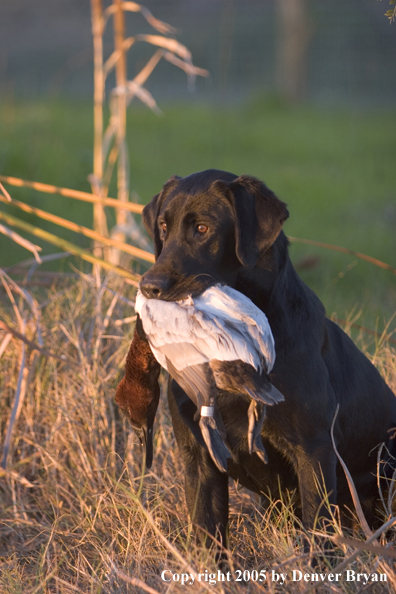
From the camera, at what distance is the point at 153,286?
2.11 m

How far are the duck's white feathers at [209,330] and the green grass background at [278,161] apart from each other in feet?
9.16

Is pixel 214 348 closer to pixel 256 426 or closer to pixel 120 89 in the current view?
pixel 256 426

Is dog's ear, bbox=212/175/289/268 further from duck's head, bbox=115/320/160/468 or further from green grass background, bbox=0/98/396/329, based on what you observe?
green grass background, bbox=0/98/396/329

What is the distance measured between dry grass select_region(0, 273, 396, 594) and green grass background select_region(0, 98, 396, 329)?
2.05m

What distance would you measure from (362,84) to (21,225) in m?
13.3

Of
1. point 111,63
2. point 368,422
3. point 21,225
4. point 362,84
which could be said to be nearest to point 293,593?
point 368,422

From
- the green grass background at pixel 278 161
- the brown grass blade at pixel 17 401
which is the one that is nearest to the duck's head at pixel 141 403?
the brown grass blade at pixel 17 401

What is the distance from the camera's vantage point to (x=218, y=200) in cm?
239

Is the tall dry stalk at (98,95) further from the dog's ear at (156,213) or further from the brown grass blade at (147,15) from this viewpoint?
the dog's ear at (156,213)

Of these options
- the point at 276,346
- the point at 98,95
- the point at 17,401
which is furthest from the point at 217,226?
the point at 98,95

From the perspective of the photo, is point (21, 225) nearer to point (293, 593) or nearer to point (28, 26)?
point (293, 593)

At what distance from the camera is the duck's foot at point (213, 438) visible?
197cm

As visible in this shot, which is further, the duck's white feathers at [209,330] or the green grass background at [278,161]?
the green grass background at [278,161]

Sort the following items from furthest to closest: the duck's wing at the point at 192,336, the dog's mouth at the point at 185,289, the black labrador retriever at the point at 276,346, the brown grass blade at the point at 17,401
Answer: the brown grass blade at the point at 17,401, the black labrador retriever at the point at 276,346, the dog's mouth at the point at 185,289, the duck's wing at the point at 192,336
